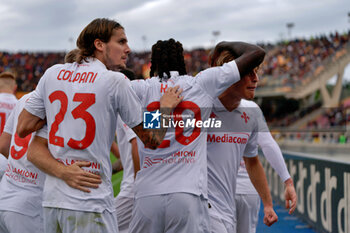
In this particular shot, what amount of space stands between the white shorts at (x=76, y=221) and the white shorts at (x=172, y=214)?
373 mm

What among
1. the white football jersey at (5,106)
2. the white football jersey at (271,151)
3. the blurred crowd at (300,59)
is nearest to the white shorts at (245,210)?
the white football jersey at (271,151)

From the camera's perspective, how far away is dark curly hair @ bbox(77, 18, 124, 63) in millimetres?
2826

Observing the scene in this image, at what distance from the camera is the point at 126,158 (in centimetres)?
450

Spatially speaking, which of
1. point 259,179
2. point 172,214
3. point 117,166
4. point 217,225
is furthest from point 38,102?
point 117,166

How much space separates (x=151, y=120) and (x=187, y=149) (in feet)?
0.95

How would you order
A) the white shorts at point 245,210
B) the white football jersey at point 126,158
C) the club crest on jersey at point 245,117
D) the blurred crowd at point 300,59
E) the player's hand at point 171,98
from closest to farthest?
the player's hand at point 171,98, the club crest on jersey at point 245,117, the white football jersey at point 126,158, the white shorts at point 245,210, the blurred crowd at point 300,59

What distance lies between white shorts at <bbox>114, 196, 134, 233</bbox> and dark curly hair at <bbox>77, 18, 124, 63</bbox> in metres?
1.81

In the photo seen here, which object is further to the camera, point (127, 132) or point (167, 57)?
point (127, 132)

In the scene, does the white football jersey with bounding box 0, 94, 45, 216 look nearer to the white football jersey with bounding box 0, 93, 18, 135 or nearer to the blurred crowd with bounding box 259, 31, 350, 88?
the white football jersey with bounding box 0, 93, 18, 135

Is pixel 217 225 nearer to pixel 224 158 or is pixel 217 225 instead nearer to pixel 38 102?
pixel 224 158

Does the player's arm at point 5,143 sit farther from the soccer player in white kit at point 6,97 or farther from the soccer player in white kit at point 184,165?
the soccer player in white kit at point 6,97

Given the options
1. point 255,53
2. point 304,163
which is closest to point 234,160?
point 255,53

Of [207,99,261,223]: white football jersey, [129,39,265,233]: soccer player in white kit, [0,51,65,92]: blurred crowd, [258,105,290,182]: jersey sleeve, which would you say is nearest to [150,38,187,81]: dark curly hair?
[129,39,265,233]: soccer player in white kit

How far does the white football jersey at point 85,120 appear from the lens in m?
2.61
